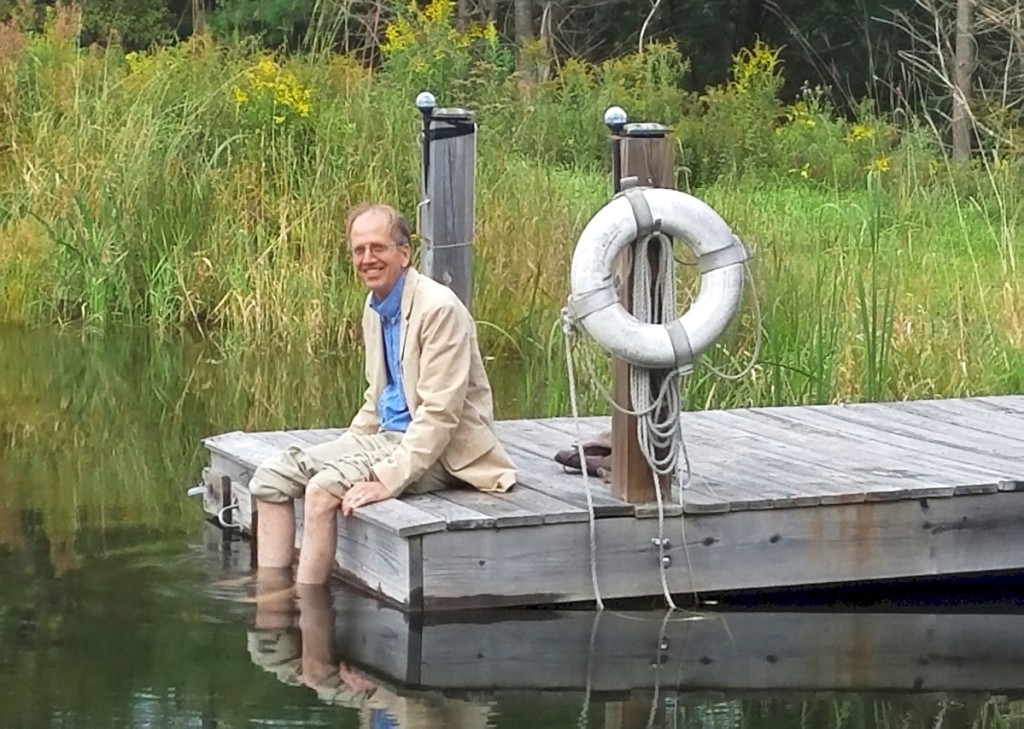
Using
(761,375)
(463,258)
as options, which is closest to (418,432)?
(463,258)

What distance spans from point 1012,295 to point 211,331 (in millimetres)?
4451

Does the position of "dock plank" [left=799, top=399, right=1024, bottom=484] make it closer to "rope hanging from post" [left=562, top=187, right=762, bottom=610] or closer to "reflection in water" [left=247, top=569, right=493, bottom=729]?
"rope hanging from post" [left=562, top=187, right=762, bottom=610]

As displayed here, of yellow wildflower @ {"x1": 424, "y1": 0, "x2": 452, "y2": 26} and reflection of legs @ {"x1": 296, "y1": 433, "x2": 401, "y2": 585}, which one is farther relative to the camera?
yellow wildflower @ {"x1": 424, "y1": 0, "x2": 452, "y2": 26}

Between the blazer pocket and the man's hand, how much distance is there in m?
0.22

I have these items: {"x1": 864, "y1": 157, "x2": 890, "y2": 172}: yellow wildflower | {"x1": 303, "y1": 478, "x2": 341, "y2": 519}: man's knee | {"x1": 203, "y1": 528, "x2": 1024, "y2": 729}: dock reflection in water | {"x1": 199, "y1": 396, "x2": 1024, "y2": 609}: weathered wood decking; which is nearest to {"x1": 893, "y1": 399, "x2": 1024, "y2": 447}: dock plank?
{"x1": 199, "y1": 396, "x2": 1024, "y2": 609}: weathered wood decking

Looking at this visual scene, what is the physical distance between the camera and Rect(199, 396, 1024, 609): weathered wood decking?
6094 mm

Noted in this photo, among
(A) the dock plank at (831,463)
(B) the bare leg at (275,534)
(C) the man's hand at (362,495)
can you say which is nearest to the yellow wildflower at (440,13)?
(A) the dock plank at (831,463)

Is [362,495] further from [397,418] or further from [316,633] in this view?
[316,633]

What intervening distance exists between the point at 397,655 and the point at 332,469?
0.71 m

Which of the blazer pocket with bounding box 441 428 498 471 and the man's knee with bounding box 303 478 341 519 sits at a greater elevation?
the blazer pocket with bounding box 441 428 498 471

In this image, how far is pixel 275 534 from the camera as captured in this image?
6.66 metres

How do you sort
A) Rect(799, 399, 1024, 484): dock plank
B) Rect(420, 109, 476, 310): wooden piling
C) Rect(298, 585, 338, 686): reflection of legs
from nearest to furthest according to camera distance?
Rect(298, 585, 338, 686): reflection of legs < Rect(799, 399, 1024, 484): dock plank < Rect(420, 109, 476, 310): wooden piling

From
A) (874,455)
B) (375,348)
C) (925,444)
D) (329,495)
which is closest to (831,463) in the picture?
(874,455)

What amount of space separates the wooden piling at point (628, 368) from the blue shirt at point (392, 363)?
0.62m
